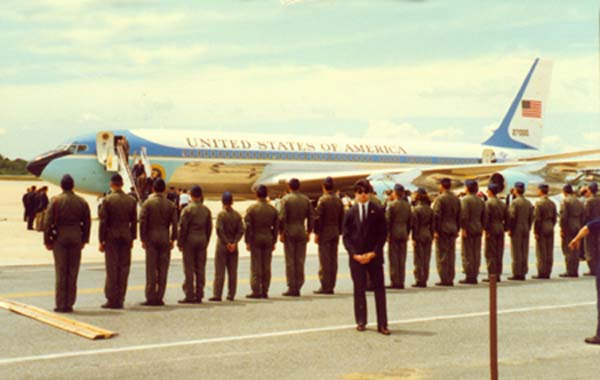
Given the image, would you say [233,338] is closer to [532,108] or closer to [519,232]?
[519,232]

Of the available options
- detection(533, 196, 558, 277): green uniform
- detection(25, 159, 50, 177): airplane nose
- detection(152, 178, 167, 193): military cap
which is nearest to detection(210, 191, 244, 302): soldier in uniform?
detection(152, 178, 167, 193): military cap

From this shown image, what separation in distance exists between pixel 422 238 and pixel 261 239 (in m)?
3.19

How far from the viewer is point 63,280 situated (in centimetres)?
1123

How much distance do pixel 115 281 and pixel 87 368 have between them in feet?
13.0

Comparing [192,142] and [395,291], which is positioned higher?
[192,142]

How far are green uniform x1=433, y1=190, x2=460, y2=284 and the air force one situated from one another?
1555cm

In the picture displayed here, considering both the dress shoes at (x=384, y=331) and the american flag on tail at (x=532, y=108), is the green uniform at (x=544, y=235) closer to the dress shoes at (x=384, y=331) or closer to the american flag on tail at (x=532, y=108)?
the dress shoes at (x=384, y=331)

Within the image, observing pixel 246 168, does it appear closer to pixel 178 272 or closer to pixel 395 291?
pixel 178 272

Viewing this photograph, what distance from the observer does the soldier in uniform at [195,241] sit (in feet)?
40.6

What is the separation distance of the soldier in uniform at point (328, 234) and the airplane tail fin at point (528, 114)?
34.5 meters

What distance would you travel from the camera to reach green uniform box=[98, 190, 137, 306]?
460 inches

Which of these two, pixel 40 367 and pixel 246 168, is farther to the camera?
pixel 246 168

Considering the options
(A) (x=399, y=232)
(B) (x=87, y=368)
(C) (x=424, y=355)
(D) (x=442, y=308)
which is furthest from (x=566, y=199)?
(B) (x=87, y=368)

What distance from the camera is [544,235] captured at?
16.0m
